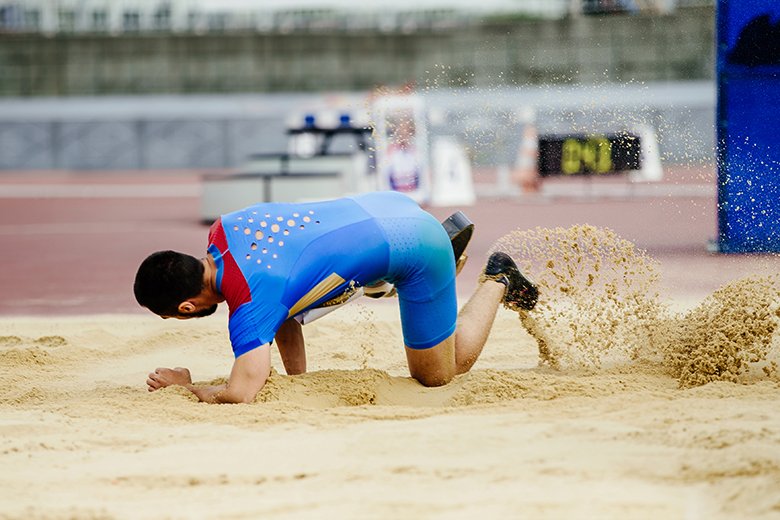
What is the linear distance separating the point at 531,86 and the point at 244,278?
80.0 feet

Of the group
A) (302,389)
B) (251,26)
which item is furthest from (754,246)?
(251,26)

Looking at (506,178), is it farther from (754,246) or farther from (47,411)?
(47,411)

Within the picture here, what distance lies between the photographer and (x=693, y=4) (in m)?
26.6

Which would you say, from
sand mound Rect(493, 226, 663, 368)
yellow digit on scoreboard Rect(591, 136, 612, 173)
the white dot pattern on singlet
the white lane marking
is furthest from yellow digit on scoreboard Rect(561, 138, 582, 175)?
the white dot pattern on singlet

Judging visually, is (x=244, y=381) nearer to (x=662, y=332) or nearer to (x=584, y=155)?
(x=662, y=332)

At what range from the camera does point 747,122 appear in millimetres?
→ 9531

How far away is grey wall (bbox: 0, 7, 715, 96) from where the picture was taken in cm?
2827

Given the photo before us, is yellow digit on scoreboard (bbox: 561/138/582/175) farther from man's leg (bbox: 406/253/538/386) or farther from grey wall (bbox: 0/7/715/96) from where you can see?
grey wall (bbox: 0/7/715/96)

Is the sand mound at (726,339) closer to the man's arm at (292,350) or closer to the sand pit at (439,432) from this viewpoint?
the sand pit at (439,432)

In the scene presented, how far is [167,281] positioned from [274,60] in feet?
85.5

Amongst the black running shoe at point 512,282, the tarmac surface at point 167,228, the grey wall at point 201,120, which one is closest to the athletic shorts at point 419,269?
the black running shoe at point 512,282

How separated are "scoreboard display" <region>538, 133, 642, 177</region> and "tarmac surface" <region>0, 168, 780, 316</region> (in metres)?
0.55

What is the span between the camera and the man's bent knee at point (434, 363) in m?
4.77

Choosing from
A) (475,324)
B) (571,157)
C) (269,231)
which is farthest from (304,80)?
(269,231)
